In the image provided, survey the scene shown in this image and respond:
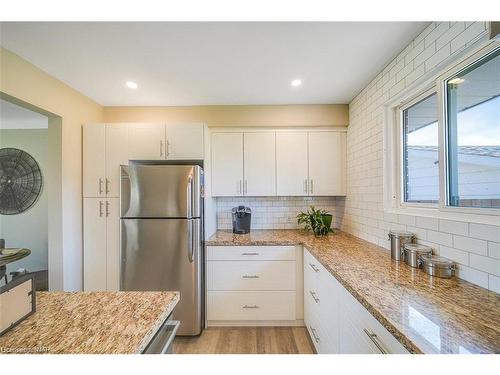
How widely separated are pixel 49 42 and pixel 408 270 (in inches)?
109

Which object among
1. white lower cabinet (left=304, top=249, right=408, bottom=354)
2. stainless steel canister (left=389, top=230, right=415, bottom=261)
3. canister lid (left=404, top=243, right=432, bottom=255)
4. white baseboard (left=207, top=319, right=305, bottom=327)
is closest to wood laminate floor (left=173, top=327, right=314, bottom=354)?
white baseboard (left=207, top=319, right=305, bottom=327)

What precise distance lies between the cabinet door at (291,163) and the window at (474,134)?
1.47 metres

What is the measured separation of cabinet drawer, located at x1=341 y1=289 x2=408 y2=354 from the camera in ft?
2.70

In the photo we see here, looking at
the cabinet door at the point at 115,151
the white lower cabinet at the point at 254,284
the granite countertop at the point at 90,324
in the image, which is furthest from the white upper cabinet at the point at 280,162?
the granite countertop at the point at 90,324

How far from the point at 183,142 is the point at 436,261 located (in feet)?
7.42

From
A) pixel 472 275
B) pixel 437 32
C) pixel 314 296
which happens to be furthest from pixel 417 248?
pixel 437 32

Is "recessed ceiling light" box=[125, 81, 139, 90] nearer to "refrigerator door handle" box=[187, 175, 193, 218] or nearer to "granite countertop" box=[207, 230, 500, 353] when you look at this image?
"refrigerator door handle" box=[187, 175, 193, 218]

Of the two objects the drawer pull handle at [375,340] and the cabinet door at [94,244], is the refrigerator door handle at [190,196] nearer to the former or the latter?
the cabinet door at [94,244]

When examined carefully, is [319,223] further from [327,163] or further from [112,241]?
[112,241]

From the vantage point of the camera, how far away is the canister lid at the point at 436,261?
122 centimetres

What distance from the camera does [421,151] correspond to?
167 cm

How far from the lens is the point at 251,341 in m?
2.08

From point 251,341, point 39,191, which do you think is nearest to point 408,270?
point 251,341

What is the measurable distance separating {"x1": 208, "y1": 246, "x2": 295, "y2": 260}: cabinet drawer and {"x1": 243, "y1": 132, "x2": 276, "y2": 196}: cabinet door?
693 millimetres
